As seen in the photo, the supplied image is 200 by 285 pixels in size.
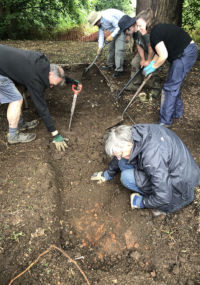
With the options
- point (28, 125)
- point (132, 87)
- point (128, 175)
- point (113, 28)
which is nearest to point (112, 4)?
point (113, 28)

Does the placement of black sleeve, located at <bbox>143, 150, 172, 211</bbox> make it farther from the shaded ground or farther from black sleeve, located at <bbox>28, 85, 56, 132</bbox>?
black sleeve, located at <bbox>28, 85, 56, 132</bbox>

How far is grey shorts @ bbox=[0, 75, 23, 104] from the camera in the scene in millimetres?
2799

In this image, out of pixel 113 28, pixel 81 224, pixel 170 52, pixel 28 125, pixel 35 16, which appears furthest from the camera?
pixel 35 16

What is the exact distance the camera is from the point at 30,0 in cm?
813

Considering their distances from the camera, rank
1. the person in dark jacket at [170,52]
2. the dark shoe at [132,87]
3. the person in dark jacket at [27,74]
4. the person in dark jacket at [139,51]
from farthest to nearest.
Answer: the dark shoe at [132,87]
the person in dark jacket at [139,51]
the person in dark jacket at [170,52]
the person in dark jacket at [27,74]

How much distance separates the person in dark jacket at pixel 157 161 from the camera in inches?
75.9

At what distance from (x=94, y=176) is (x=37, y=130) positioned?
135cm

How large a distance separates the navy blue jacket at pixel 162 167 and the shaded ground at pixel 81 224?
44 cm

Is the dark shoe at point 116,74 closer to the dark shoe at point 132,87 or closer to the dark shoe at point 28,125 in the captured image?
the dark shoe at point 132,87

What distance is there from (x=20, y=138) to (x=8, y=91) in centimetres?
76

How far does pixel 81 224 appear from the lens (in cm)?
261

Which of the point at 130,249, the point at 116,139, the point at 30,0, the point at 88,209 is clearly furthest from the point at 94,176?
the point at 30,0

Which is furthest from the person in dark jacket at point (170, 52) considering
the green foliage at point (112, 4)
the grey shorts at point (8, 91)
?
the green foliage at point (112, 4)

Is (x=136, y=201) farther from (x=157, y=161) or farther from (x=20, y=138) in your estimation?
(x=20, y=138)
